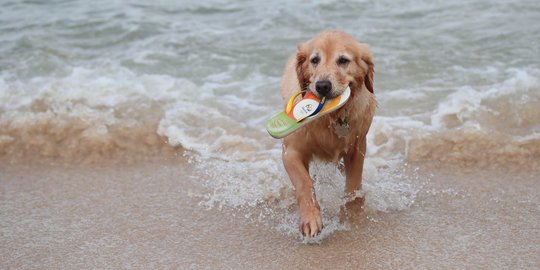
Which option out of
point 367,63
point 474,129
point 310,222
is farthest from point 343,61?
point 474,129

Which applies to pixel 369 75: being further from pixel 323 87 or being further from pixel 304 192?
pixel 304 192

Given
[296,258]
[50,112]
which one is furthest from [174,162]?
[296,258]

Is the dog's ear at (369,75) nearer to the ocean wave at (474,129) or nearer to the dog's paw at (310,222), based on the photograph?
the dog's paw at (310,222)

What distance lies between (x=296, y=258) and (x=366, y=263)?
0.36 metres

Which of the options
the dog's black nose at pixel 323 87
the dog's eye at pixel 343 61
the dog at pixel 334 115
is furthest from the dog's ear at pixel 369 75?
the dog's black nose at pixel 323 87

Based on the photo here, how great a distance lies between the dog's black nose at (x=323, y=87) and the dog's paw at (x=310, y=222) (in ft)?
2.07

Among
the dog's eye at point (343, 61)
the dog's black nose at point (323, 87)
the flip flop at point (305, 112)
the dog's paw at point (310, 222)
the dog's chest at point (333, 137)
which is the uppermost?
the dog's eye at point (343, 61)

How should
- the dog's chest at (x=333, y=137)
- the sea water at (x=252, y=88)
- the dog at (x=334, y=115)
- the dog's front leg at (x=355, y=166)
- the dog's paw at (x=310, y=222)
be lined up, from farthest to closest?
the sea water at (x=252, y=88) < the dog's front leg at (x=355, y=166) < the dog's chest at (x=333, y=137) < the dog at (x=334, y=115) < the dog's paw at (x=310, y=222)

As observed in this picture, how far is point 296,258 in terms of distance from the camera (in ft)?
11.6

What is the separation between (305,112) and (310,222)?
0.60m

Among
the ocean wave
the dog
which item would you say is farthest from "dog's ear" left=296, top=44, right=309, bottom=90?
the ocean wave

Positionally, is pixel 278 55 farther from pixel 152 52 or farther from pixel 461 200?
pixel 461 200

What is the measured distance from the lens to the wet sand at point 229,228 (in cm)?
352

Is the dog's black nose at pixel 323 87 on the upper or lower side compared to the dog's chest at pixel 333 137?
upper
